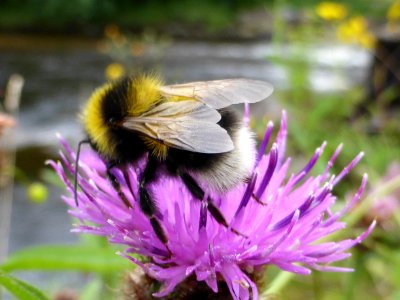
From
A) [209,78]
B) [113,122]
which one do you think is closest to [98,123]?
[113,122]

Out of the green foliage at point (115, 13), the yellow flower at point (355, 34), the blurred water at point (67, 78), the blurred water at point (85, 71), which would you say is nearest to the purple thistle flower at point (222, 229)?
the blurred water at point (67, 78)

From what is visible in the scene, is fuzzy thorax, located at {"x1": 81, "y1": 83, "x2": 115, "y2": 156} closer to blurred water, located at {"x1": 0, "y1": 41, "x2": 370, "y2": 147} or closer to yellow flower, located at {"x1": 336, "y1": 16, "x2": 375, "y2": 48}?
yellow flower, located at {"x1": 336, "y1": 16, "x2": 375, "y2": 48}

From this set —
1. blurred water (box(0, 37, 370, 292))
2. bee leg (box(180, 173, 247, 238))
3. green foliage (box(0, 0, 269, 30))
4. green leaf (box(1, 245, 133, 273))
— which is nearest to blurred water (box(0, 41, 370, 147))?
blurred water (box(0, 37, 370, 292))

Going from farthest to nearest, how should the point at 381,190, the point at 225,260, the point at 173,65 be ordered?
the point at 173,65, the point at 381,190, the point at 225,260

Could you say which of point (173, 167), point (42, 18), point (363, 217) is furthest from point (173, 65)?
point (173, 167)

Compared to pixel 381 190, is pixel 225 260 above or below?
above

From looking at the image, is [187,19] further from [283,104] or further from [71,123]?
[283,104]
